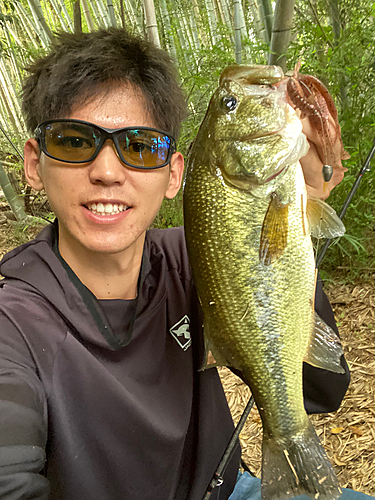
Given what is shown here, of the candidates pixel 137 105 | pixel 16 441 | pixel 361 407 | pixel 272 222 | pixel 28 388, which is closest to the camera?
pixel 16 441

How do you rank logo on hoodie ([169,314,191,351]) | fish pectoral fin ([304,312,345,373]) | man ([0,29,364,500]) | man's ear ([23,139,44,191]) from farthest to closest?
logo on hoodie ([169,314,191,351]) → man's ear ([23,139,44,191]) → fish pectoral fin ([304,312,345,373]) → man ([0,29,364,500])

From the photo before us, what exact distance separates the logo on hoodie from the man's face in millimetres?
489

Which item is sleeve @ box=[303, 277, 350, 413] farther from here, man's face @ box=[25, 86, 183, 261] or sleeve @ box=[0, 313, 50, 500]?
sleeve @ box=[0, 313, 50, 500]

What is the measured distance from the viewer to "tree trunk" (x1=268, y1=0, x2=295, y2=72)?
200cm

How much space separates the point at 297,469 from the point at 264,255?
776 millimetres

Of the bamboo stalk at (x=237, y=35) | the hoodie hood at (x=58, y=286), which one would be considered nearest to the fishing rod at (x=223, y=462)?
the hoodie hood at (x=58, y=286)

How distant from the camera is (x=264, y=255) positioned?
1.12 meters

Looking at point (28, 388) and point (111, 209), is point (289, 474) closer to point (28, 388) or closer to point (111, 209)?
point (28, 388)

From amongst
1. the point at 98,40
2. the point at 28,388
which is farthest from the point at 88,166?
the point at 28,388

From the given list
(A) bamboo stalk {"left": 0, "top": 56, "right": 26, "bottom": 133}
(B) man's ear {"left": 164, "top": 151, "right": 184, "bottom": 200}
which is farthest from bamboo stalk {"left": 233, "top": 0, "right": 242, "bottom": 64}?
(A) bamboo stalk {"left": 0, "top": 56, "right": 26, "bottom": 133}

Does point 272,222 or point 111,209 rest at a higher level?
point 111,209

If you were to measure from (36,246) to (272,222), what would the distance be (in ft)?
2.96

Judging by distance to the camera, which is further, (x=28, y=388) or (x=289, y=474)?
(x=289, y=474)

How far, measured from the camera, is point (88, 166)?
44.1 inches
